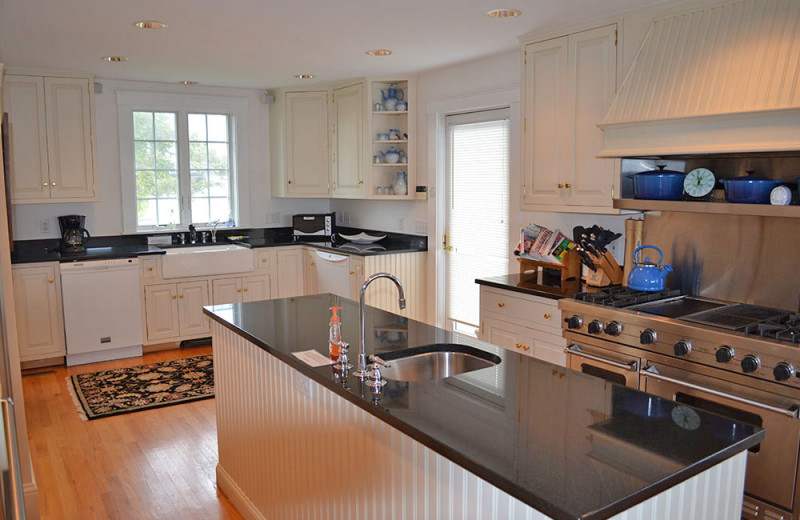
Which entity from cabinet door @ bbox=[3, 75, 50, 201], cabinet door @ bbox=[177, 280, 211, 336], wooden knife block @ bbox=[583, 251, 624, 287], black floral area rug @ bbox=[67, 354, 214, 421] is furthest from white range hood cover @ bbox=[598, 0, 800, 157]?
cabinet door @ bbox=[3, 75, 50, 201]

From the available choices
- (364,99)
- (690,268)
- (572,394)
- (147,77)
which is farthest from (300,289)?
(572,394)

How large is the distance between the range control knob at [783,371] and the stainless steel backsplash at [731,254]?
0.72 meters

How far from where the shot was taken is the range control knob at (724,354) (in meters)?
2.67

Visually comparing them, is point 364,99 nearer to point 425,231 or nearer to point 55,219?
point 425,231

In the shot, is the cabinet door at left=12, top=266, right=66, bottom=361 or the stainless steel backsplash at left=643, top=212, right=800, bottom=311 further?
the cabinet door at left=12, top=266, right=66, bottom=361

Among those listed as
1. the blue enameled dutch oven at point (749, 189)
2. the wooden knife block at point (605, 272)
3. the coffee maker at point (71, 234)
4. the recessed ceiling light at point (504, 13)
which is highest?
the recessed ceiling light at point (504, 13)

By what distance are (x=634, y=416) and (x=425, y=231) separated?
416 cm

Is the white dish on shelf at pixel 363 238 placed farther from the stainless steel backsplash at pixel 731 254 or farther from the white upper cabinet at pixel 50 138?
the stainless steel backsplash at pixel 731 254

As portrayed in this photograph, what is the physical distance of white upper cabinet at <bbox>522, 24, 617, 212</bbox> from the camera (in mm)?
3662

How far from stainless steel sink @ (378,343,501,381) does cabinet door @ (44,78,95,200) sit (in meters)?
4.33

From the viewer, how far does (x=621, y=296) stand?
10.9 ft

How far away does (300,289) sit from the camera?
6641mm

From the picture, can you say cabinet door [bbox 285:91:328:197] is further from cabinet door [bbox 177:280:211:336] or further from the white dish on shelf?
cabinet door [bbox 177:280:211:336]

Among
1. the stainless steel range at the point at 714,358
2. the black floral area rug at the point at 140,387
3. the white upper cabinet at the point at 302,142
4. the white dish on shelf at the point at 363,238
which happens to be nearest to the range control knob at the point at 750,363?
the stainless steel range at the point at 714,358
